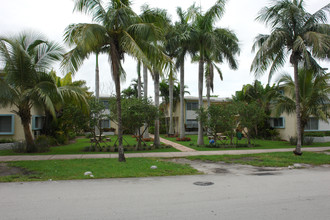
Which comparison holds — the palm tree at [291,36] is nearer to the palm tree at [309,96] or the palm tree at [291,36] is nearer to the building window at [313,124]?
the palm tree at [309,96]

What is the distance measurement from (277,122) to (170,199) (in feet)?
71.4

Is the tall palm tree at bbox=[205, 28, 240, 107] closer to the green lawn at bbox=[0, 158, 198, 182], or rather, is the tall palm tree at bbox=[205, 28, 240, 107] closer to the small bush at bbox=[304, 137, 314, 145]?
the small bush at bbox=[304, 137, 314, 145]

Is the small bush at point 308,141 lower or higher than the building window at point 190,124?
lower

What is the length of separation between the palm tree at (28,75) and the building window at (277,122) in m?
18.5

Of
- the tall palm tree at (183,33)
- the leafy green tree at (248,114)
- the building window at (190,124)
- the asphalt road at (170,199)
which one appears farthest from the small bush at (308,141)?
the building window at (190,124)

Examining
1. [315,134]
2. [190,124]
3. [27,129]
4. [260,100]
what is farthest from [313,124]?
[27,129]

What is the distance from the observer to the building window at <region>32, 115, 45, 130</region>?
62.4ft

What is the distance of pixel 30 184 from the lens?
24.6ft

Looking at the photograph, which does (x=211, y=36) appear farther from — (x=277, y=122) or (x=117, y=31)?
(x=277, y=122)

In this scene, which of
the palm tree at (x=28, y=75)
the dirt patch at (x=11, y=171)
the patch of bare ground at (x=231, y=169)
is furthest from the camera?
the palm tree at (x=28, y=75)

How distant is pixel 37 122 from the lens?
66.5 feet

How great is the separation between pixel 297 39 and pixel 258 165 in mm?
6497

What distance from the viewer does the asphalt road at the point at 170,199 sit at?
492 cm

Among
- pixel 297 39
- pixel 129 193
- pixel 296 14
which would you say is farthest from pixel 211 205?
pixel 296 14
